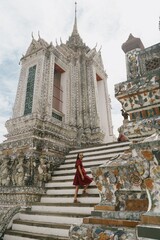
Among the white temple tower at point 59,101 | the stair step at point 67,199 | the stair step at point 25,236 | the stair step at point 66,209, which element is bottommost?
the stair step at point 25,236

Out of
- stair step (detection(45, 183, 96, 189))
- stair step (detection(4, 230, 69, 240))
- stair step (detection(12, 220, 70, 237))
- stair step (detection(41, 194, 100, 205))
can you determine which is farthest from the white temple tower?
stair step (detection(4, 230, 69, 240))

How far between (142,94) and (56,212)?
328cm

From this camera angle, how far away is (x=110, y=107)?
40.5 feet

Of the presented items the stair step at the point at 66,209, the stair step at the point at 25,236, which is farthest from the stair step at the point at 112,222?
the stair step at the point at 66,209

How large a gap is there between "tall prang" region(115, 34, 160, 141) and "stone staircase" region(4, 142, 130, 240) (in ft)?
6.92

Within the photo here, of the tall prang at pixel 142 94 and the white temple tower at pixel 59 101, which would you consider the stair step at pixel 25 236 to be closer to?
the white temple tower at pixel 59 101

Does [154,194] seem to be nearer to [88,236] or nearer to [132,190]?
[132,190]

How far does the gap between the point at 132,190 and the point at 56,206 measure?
3.15 m

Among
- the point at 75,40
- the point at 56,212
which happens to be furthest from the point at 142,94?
the point at 75,40

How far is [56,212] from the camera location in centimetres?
408

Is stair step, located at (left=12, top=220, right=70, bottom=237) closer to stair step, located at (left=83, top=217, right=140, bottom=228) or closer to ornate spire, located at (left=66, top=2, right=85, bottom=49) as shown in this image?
stair step, located at (left=83, top=217, right=140, bottom=228)

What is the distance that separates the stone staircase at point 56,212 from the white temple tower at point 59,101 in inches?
51.8

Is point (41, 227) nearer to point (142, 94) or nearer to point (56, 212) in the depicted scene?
point (56, 212)

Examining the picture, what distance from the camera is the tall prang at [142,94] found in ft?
5.75
